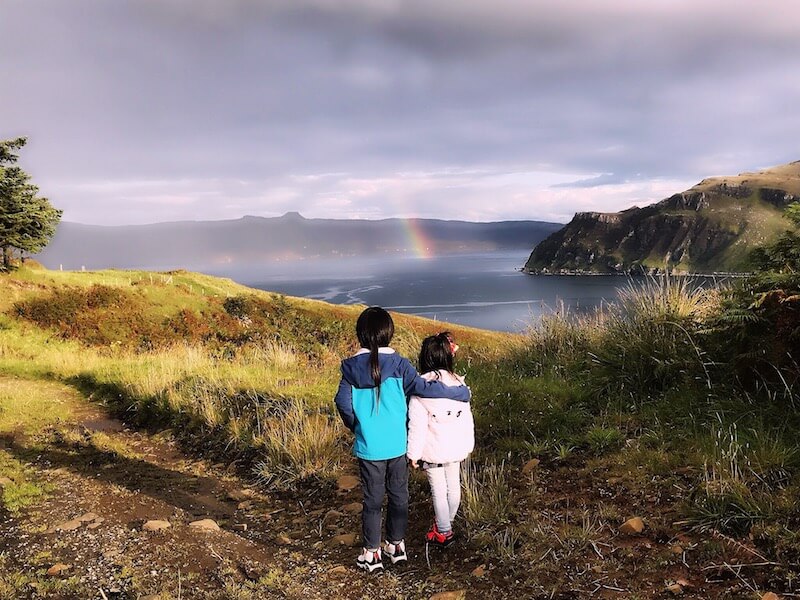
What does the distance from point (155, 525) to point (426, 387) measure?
2.44 metres

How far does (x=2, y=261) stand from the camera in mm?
27312

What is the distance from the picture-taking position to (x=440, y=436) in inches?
145

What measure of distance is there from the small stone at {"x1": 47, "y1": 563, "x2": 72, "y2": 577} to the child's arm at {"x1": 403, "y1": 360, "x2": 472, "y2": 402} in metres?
2.54

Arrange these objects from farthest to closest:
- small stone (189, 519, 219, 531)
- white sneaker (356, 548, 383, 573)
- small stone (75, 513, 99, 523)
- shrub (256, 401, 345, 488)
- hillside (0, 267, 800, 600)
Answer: shrub (256, 401, 345, 488) < small stone (75, 513, 99, 523) < small stone (189, 519, 219, 531) < white sneaker (356, 548, 383, 573) < hillside (0, 267, 800, 600)

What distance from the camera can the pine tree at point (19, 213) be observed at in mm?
25141

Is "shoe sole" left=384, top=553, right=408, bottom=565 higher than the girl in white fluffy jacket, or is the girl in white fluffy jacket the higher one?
the girl in white fluffy jacket

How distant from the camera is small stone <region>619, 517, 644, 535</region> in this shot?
333 centimetres

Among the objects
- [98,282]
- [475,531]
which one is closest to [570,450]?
[475,531]

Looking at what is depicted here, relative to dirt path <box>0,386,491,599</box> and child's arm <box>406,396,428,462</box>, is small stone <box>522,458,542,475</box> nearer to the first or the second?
dirt path <box>0,386,491,599</box>

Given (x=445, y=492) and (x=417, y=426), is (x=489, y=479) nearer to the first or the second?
(x=445, y=492)

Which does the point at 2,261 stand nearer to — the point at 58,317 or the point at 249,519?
the point at 58,317

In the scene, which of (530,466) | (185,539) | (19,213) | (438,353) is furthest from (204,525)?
(19,213)

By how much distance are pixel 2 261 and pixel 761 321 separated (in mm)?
32984

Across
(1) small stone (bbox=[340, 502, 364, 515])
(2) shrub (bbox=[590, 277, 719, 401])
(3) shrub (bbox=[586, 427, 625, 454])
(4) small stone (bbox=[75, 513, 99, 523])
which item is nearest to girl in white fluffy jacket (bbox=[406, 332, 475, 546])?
(1) small stone (bbox=[340, 502, 364, 515])
